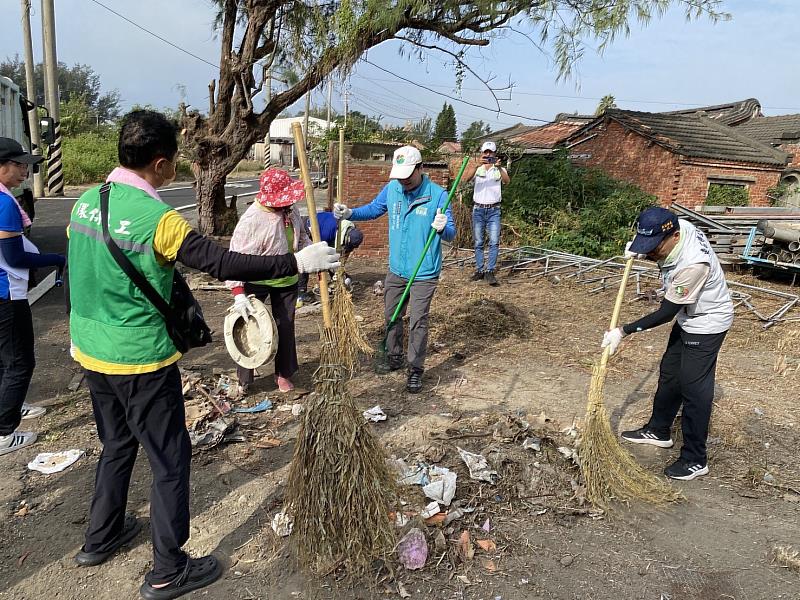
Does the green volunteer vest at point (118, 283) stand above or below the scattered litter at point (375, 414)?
above

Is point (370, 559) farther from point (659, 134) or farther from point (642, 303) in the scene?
point (659, 134)

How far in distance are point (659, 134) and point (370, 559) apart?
1310cm

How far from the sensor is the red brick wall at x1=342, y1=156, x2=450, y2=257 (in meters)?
9.99

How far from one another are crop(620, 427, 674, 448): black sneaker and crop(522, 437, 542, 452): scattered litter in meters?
0.84

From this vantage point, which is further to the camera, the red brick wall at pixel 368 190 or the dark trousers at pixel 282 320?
the red brick wall at pixel 368 190

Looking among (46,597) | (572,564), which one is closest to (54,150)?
(46,597)

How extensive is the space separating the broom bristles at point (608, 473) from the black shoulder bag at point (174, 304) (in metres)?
2.22

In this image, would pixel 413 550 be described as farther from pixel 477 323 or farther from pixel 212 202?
pixel 212 202

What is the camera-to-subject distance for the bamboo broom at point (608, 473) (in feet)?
10.5

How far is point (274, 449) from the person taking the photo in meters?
3.70

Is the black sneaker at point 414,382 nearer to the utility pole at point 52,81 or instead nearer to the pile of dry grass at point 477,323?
the pile of dry grass at point 477,323

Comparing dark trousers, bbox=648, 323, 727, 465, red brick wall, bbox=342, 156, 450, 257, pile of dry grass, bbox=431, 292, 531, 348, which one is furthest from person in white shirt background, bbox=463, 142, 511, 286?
dark trousers, bbox=648, 323, 727, 465

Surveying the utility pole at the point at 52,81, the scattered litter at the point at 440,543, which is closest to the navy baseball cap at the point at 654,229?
the scattered litter at the point at 440,543

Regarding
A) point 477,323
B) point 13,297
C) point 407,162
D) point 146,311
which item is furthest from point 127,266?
point 477,323
